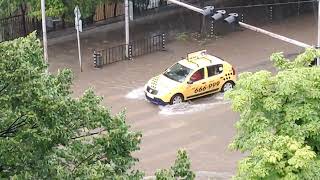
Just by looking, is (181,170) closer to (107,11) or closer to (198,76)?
(198,76)

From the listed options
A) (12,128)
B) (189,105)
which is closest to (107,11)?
(189,105)

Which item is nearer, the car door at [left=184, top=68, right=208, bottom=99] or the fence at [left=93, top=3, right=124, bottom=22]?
the car door at [left=184, top=68, right=208, bottom=99]

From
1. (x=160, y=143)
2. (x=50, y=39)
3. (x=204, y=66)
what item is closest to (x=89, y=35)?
(x=50, y=39)

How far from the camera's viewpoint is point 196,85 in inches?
894

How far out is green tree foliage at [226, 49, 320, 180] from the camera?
10.6 m

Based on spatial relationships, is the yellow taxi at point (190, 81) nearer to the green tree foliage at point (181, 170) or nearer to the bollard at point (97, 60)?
the bollard at point (97, 60)

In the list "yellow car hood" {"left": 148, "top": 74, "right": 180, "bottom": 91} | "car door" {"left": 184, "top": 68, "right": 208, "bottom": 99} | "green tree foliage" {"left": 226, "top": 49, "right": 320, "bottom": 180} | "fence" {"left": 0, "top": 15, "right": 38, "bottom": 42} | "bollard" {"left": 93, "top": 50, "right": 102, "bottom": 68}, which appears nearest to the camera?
"green tree foliage" {"left": 226, "top": 49, "right": 320, "bottom": 180}

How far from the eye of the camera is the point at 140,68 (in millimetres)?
26281

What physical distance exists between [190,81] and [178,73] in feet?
→ 2.09

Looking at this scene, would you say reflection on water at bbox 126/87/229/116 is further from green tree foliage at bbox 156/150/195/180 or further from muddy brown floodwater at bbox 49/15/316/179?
green tree foliage at bbox 156/150/195/180

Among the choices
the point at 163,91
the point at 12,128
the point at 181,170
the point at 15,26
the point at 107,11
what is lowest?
the point at 163,91

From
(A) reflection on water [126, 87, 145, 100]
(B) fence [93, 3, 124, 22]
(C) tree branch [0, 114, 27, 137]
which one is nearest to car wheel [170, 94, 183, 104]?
(A) reflection on water [126, 87, 145, 100]

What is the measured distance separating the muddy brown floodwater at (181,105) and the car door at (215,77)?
1.26 feet

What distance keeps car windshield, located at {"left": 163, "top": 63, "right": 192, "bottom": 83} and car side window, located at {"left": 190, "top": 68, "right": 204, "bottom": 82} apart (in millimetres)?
218
